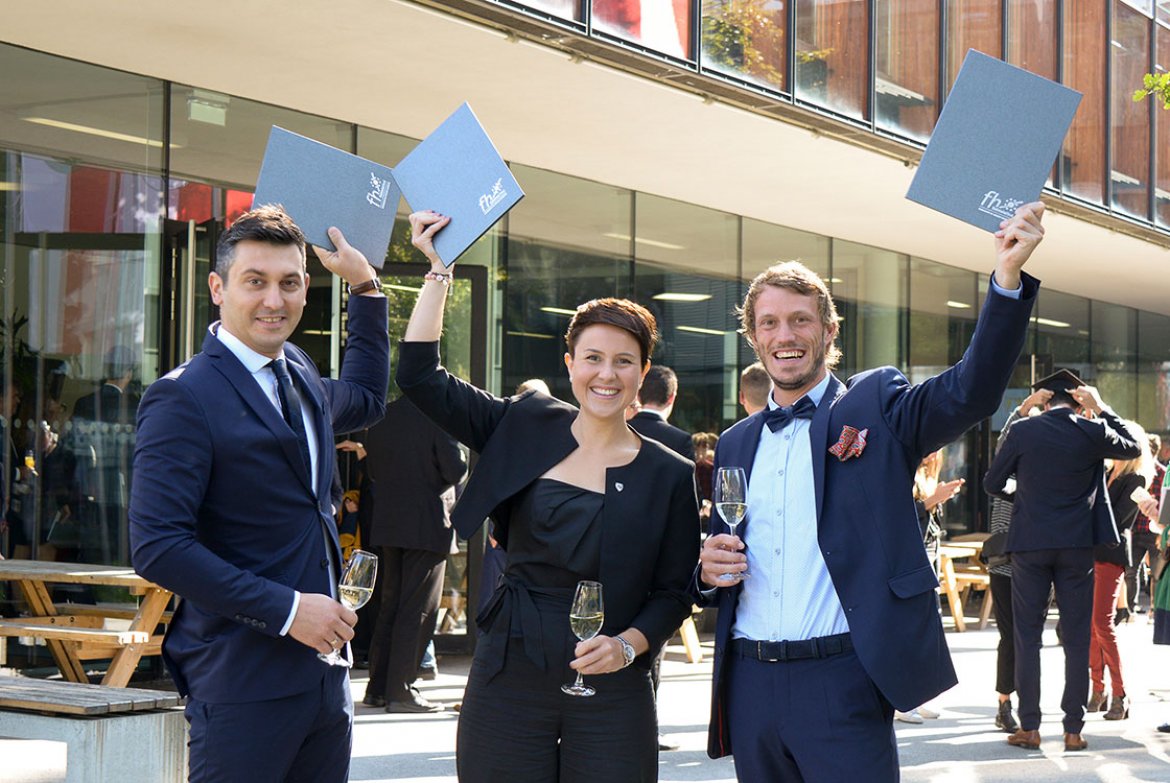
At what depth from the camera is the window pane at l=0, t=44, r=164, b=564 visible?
9.51 meters

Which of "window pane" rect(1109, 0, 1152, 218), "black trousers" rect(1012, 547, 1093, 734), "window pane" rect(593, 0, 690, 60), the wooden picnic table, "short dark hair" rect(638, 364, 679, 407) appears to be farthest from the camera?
"window pane" rect(1109, 0, 1152, 218)

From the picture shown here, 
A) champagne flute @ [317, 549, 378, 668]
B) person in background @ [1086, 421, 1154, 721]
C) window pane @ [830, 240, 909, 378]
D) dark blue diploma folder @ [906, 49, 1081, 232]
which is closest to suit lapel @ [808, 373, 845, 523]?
dark blue diploma folder @ [906, 49, 1081, 232]

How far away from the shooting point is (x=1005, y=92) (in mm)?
3627

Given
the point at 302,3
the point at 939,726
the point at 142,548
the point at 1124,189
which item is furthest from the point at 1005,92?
the point at 1124,189

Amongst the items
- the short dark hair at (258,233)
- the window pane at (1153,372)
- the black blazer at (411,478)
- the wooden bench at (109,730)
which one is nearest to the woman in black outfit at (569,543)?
the short dark hair at (258,233)

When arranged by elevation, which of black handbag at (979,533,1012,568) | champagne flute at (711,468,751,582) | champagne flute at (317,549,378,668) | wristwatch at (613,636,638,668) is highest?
champagne flute at (711,468,751,582)

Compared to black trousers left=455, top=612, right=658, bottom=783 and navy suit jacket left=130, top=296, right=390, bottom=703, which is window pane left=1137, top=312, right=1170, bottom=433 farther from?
navy suit jacket left=130, top=296, right=390, bottom=703

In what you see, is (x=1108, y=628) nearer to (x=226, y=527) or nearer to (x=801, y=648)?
(x=801, y=648)

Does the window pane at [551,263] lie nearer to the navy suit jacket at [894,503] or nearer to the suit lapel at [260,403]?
the navy suit jacket at [894,503]

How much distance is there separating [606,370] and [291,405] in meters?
0.88

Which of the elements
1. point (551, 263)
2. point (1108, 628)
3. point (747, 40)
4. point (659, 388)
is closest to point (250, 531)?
point (659, 388)

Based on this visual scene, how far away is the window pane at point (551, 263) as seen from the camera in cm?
1341

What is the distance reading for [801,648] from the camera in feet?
11.8

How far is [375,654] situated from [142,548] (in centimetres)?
658
